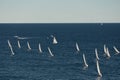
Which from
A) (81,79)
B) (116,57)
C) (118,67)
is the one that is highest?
(81,79)

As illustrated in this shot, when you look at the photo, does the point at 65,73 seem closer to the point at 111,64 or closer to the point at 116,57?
the point at 111,64

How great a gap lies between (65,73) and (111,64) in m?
22.5

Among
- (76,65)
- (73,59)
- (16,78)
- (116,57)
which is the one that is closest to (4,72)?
(16,78)

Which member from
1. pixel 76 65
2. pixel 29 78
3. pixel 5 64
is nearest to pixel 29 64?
pixel 5 64

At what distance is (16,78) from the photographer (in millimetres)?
94250

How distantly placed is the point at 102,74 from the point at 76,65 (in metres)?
16.4

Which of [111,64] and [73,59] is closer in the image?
[111,64]

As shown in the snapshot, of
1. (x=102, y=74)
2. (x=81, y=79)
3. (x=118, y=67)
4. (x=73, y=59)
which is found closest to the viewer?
(x=81, y=79)

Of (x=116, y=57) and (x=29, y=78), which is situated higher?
(x=29, y=78)

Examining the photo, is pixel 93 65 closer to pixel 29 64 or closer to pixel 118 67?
pixel 118 67

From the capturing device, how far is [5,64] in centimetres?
11856

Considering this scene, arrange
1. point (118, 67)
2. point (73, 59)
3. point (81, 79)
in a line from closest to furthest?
point (81, 79) < point (118, 67) < point (73, 59)

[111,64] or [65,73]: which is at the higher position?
[65,73]

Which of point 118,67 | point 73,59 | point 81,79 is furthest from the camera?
point 73,59
